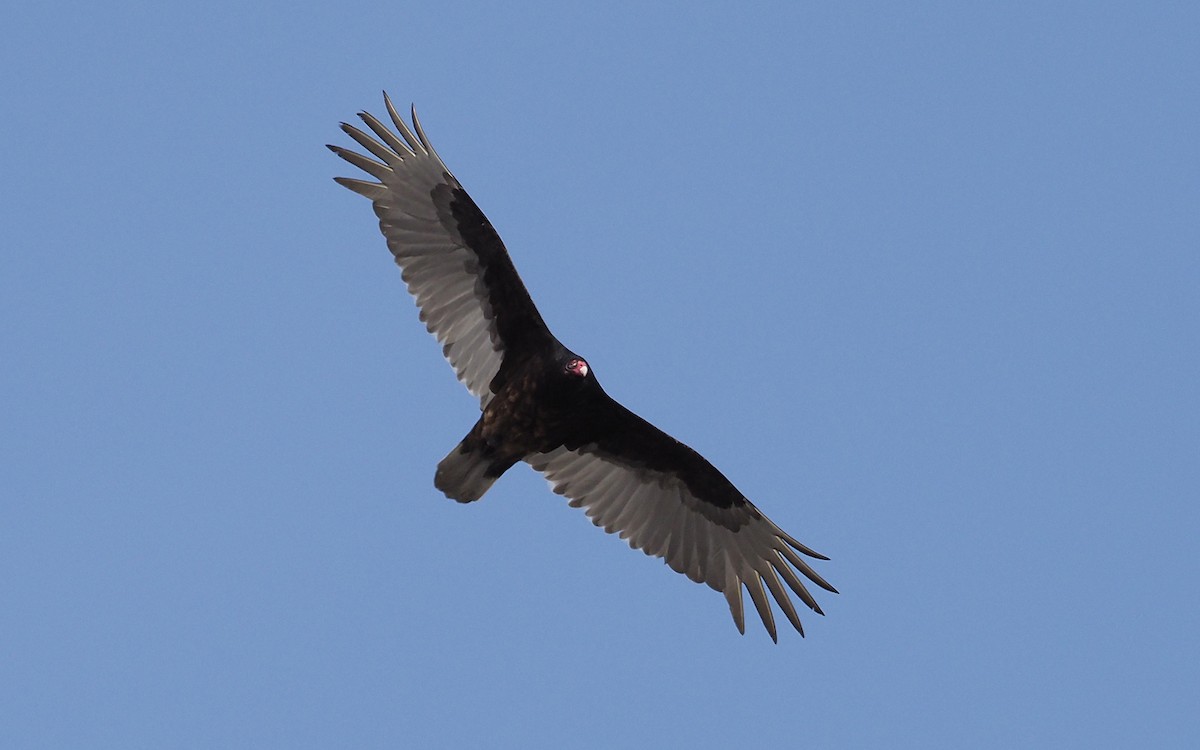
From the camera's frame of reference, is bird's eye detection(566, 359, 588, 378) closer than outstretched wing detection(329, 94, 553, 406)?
Yes

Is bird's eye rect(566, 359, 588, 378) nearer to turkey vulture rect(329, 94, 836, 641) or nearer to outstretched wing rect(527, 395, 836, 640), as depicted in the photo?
turkey vulture rect(329, 94, 836, 641)

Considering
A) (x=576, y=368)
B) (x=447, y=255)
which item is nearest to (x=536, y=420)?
(x=576, y=368)

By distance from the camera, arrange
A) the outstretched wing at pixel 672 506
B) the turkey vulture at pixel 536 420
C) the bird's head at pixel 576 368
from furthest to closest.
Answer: the outstretched wing at pixel 672 506 → the turkey vulture at pixel 536 420 → the bird's head at pixel 576 368

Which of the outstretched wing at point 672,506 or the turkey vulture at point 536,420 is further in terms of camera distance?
the outstretched wing at point 672,506

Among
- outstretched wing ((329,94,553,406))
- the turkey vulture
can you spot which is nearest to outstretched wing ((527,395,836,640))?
the turkey vulture

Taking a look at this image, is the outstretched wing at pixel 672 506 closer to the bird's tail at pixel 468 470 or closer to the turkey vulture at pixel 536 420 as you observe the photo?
the turkey vulture at pixel 536 420

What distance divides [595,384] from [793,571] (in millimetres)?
2165

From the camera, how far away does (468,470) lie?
46.1ft

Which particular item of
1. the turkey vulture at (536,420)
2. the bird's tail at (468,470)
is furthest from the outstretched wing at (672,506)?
the bird's tail at (468,470)

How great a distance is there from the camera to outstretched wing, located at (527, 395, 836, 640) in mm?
14555

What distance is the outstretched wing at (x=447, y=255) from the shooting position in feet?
46.1

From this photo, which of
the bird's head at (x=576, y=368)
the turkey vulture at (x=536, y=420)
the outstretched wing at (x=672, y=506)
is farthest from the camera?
the outstretched wing at (x=672, y=506)

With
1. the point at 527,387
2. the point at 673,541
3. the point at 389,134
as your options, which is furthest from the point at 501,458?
the point at 389,134

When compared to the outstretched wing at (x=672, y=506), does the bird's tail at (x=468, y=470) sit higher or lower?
lower
